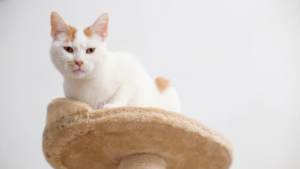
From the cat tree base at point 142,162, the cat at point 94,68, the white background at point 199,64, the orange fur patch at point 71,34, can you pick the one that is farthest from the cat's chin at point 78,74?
the white background at point 199,64

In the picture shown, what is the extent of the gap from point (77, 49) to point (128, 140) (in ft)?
1.12

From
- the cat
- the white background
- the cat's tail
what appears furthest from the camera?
the white background

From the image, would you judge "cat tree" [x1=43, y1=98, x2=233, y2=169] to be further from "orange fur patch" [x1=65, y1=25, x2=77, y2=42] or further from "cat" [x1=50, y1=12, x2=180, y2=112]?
"orange fur patch" [x1=65, y1=25, x2=77, y2=42]

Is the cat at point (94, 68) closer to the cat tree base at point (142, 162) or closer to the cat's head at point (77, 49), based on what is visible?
the cat's head at point (77, 49)

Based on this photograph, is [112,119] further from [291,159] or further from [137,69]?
[291,159]

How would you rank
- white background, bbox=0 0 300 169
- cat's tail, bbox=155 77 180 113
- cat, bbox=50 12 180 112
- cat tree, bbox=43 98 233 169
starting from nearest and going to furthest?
cat tree, bbox=43 98 233 169
cat, bbox=50 12 180 112
cat's tail, bbox=155 77 180 113
white background, bbox=0 0 300 169

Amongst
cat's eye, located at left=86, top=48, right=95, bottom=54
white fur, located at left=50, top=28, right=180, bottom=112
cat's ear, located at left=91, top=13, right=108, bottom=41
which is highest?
cat's ear, located at left=91, top=13, right=108, bottom=41

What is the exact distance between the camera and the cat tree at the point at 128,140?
738 millimetres

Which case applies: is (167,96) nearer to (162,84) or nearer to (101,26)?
(162,84)

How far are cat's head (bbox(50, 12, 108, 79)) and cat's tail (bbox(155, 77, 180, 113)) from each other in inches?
12.9

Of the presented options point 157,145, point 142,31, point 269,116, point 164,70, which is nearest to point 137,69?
point 157,145

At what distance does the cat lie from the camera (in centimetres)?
85

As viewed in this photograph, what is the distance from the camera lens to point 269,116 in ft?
4.91

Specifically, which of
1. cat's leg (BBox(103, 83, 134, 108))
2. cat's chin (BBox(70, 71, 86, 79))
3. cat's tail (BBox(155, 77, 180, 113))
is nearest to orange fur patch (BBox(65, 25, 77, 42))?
cat's chin (BBox(70, 71, 86, 79))
